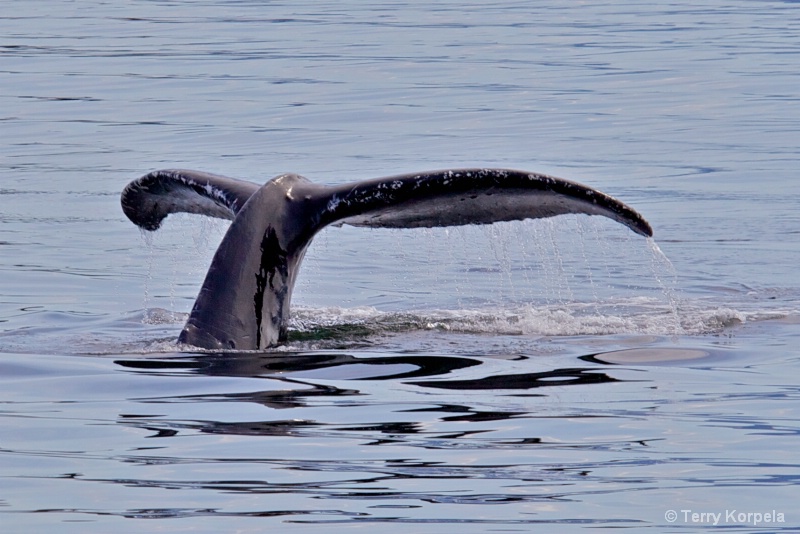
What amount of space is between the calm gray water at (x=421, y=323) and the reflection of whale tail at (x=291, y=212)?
23cm

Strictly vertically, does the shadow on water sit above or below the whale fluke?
below

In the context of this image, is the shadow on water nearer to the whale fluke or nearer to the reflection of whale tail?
the reflection of whale tail

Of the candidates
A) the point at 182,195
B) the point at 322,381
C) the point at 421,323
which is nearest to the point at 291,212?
the point at 182,195

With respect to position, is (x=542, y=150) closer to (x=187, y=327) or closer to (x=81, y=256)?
(x=81, y=256)

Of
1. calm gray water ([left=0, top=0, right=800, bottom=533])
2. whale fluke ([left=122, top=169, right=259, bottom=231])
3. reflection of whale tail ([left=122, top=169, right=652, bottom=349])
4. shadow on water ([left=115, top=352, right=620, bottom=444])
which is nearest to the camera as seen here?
calm gray water ([left=0, top=0, right=800, bottom=533])

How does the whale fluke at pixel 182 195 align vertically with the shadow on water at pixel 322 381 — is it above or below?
above

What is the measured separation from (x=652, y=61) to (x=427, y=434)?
25208 millimetres

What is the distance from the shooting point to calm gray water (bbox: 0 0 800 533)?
597cm

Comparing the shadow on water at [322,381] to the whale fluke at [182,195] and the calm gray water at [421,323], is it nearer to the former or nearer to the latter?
the calm gray water at [421,323]

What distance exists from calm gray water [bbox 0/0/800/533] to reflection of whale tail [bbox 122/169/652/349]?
0.77ft

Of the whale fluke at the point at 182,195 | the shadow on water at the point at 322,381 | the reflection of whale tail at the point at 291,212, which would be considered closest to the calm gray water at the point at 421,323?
the shadow on water at the point at 322,381

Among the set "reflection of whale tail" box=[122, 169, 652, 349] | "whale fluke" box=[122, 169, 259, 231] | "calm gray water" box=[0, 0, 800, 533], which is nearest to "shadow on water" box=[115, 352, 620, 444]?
"calm gray water" box=[0, 0, 800, 533]

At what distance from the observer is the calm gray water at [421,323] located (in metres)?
5.97

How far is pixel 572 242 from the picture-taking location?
48.5ft
